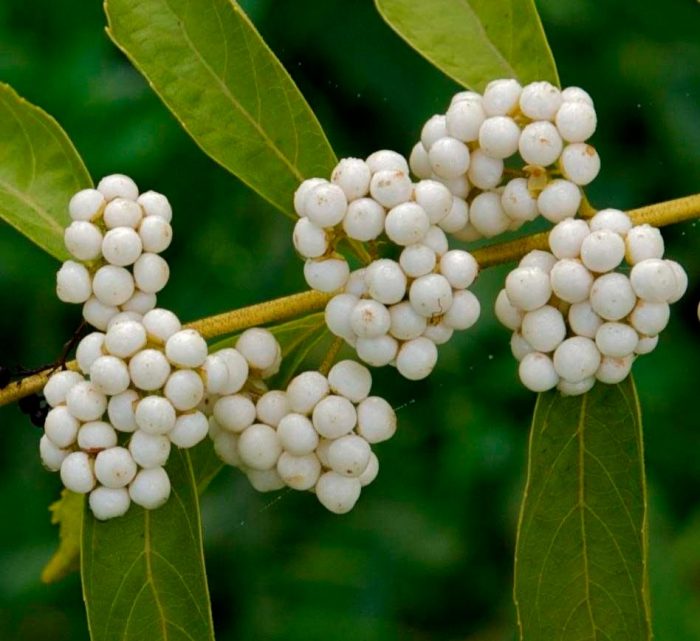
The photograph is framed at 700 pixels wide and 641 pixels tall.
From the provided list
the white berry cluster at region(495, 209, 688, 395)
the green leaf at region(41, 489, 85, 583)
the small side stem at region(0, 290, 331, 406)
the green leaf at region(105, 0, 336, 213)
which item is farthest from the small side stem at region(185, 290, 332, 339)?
the green leaf at region(41, 489, 85, 583)

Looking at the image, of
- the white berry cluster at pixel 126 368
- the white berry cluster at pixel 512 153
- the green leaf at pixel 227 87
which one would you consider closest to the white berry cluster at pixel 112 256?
the white berry cluster at pixel 126 368

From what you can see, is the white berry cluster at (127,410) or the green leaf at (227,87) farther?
the green leaf at (227,87)

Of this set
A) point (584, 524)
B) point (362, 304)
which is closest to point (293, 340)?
point (362, 304)

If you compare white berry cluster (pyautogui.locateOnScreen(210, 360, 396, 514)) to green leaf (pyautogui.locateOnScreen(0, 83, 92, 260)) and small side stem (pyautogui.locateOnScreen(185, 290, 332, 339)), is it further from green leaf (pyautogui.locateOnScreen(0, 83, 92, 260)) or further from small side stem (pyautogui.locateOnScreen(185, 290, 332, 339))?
→ green leaf (pyautogui.locateOnScreen(0, 83, 92, 260))

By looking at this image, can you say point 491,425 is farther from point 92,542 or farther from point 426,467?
point 92,542

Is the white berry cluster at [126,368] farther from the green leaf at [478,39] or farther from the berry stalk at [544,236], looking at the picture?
the green leaf at [478,39]

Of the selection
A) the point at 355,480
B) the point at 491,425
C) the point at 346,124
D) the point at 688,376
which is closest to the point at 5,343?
the point at 346,124
